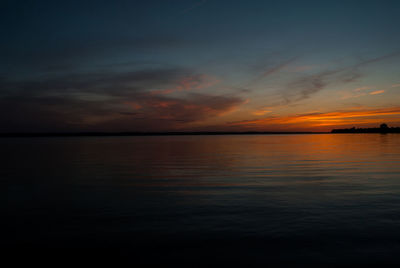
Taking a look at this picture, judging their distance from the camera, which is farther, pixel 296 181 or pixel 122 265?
pixel 296 181

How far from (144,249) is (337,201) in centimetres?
999

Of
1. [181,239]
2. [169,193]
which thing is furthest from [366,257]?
[169,193]

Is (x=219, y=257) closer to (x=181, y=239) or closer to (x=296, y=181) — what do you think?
(x=181, y=239)

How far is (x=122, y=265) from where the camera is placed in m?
7.49

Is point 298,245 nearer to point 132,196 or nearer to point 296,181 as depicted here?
point 132,196

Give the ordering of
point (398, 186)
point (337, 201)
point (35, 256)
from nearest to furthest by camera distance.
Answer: point (35, 256) < point (337, 201) < point (398, 186)

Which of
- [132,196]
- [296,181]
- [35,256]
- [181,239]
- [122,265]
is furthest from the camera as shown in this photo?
[296,181]

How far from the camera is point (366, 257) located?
7742mm

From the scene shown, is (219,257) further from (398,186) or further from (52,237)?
(398,186)

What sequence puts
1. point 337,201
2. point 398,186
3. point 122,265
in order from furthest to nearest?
point 398,186
point 337,201
point 122,265

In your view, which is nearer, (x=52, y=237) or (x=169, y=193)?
(x=52, y=237)

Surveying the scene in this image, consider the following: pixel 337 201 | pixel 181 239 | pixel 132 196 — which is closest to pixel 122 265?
pixel 181 239

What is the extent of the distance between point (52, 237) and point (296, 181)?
15.4 metres

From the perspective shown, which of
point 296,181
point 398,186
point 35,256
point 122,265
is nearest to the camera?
point 122,265
